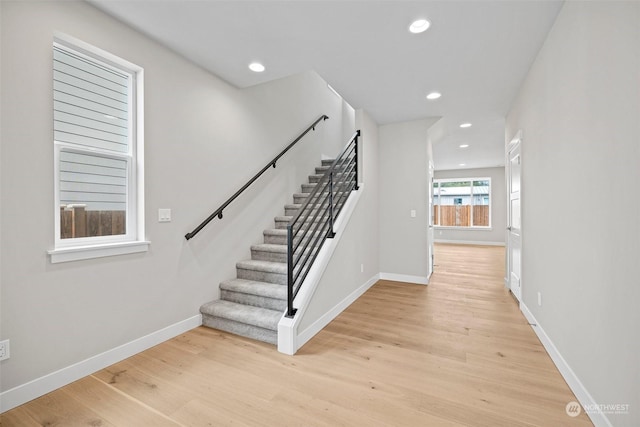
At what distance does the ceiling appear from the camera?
2.04m

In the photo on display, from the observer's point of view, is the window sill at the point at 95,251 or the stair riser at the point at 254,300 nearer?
the window sill at the point at 95,251

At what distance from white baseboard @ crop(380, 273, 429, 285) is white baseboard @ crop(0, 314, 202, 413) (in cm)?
320

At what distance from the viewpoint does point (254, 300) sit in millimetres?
2873

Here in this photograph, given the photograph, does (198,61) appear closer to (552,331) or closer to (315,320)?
(315,320)

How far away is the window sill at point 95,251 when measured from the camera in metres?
1.86

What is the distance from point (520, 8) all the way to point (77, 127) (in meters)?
3.25

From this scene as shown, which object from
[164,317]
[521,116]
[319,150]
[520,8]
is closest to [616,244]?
[520,8]

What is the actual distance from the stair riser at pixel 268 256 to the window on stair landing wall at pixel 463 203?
8037 mm

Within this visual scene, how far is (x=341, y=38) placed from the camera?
2.41m

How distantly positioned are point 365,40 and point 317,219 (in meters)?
2.12

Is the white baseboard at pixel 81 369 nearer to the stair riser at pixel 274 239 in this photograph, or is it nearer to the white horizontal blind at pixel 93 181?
the white horizontal blind at pixel 93 181

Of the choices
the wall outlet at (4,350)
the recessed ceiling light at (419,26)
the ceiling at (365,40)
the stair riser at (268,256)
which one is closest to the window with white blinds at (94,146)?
the ceiling at (365,40)

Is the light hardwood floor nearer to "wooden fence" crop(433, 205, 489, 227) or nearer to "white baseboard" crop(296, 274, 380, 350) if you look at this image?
"white baseboard" crop(296, 274, 380, 350)

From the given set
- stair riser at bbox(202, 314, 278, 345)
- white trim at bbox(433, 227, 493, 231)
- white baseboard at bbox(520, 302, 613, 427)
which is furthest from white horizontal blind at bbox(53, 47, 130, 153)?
white trim at bbox(433, 227, 493, 231)
